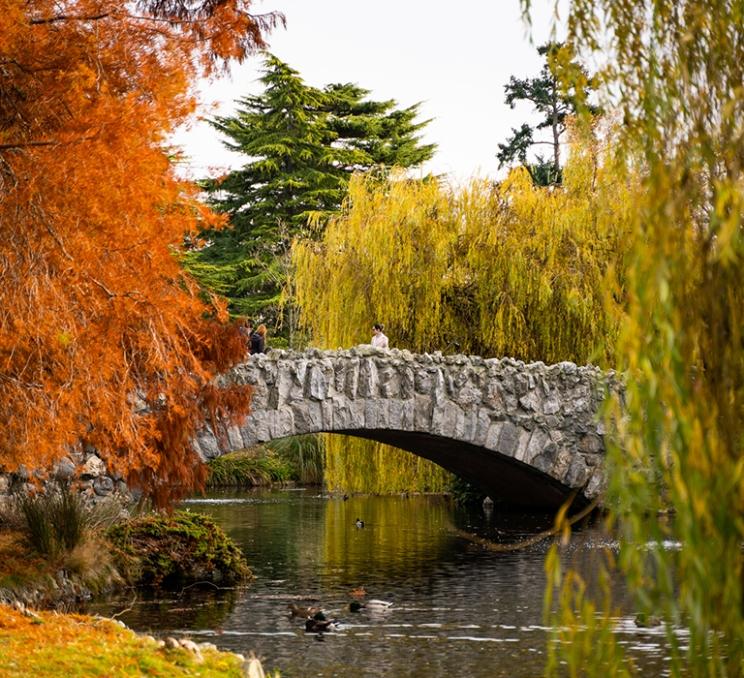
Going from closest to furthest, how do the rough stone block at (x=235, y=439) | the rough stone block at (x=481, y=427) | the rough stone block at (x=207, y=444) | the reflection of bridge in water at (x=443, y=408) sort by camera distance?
the rough stone block at (x=207, y=444) < the rough stone block at (x=235, y=439) < the reflection of bridge in water at (x=443, y=408) < the rough stone block at (x=481, y=427)

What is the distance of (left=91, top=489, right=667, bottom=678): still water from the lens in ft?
29.7

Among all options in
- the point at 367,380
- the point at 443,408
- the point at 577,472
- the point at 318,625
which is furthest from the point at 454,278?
the point at 318,625

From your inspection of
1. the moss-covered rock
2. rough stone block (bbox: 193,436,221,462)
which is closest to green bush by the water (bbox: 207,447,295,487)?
rough stone block (bbox: 193,436,221,462)

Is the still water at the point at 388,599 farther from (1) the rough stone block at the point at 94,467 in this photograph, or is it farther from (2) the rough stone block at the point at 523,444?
(1) the rough stone block at the point at 94,467

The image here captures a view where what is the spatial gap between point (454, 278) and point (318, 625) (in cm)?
1128

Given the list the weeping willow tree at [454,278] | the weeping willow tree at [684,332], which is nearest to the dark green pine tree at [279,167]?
the weeping willow tree at [454,278]

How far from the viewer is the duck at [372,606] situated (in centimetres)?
1116

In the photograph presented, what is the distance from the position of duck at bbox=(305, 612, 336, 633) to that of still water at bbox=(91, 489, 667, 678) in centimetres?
12

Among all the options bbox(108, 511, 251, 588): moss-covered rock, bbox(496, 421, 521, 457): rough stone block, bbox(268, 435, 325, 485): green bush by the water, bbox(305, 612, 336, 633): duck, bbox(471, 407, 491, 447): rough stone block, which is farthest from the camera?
bbox(268, 435, 325, 485): green bush by the water

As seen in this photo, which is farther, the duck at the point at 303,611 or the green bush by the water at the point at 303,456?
the green bush by the water at the point at 303,456

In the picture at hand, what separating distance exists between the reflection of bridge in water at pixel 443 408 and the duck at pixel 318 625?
494cm

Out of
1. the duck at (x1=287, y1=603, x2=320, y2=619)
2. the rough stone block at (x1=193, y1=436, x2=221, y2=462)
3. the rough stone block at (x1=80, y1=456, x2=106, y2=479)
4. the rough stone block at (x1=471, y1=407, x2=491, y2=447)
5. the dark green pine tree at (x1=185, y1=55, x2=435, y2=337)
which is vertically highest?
the dark green pine tree at (x1=185, y1=55, x2=435, y2=337)

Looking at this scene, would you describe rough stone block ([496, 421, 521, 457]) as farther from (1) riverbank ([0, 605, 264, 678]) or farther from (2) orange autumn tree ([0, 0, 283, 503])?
(1) riverbank ([0, 605, 264, 678])

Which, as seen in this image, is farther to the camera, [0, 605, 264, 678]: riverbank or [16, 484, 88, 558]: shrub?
[16, 484, 88, 558]: shrub
